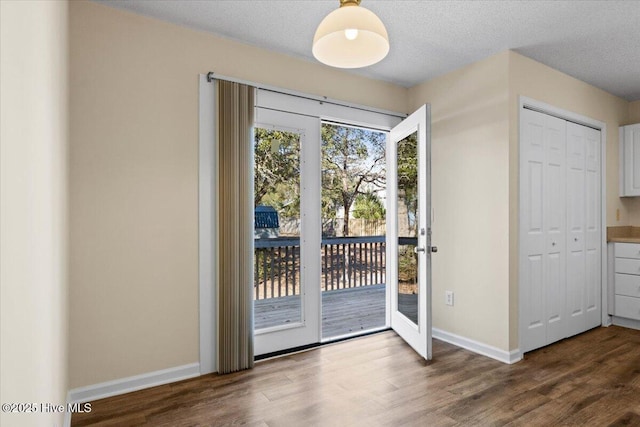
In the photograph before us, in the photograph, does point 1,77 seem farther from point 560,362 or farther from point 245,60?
point 560,362

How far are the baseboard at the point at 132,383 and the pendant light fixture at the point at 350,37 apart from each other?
229cm

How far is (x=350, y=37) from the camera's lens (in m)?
1.65

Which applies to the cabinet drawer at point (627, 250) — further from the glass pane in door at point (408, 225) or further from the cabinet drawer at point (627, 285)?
the glass pane in door at point (408, 225)

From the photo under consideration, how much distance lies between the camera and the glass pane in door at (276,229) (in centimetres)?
311

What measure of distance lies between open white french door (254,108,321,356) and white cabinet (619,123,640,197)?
141 inches

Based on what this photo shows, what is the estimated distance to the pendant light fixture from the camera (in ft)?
5.10

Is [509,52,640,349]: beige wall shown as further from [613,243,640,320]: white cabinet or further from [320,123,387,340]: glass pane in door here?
[320,123,387,340]: glass pane in door

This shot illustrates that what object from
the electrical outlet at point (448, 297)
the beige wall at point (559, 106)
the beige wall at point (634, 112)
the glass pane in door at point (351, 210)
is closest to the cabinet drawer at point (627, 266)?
the beige wall at point (559, 106)

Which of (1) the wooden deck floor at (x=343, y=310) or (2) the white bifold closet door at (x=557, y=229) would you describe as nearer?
(1) the wooden deck floor at (x=343, y=310)

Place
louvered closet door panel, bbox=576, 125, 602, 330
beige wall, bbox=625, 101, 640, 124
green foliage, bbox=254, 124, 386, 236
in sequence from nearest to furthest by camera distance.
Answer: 1. louvered closet door panel, bbox=576, 125, 602, 330
2. beige wall, bbox=625, 101, 640, 124
3. green foliage, bbox=254, 124, 386, 236

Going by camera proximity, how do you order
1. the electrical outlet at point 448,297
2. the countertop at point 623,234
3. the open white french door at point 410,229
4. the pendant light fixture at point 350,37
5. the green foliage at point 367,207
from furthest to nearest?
the green foliage at point 367,207 → the countertop at point 623,234 → the electrical outlet at point 448,297 → the open white french door at point 410,229 → the pendant light fixture at point 350,37

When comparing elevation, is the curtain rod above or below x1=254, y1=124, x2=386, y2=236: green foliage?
above

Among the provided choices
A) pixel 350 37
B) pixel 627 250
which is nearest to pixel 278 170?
pixel 350 37

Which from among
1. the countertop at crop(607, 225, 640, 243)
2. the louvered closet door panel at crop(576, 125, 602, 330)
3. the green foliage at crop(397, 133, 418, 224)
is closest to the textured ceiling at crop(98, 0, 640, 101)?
the green foliage at crop(397, 133, 418, 224)
